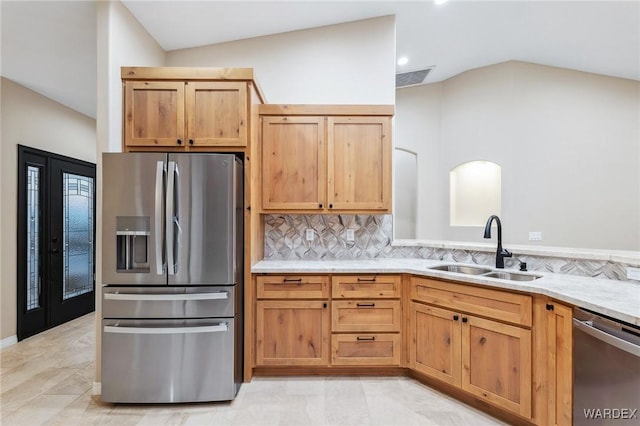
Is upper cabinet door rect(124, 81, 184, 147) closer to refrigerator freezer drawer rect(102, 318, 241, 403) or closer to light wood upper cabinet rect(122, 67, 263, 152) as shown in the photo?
light wood upper cabinet rect(122, 67, 263, 152)

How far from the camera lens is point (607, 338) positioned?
1.44 m

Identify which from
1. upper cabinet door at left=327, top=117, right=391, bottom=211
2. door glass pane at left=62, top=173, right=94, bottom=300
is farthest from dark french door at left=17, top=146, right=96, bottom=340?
upper cabinet door at left=327, top=117, right=391, bottom=211

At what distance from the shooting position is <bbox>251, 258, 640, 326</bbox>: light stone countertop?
150cm

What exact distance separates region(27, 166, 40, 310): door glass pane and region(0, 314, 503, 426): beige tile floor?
1237 millimetres

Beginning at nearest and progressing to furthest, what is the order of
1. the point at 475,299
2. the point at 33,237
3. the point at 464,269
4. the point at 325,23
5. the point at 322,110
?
1. the point at 475,299
2. the point at 464,269
3. the point at 322,110
4. the point at 325,23
5. the point at 33,237

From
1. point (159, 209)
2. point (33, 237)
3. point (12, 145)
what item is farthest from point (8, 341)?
point (159, 209)

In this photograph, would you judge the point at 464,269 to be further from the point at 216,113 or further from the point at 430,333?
the point at 216,113

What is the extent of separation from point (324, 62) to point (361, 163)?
1.18m

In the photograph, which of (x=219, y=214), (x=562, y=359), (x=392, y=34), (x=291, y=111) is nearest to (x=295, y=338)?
(x=219, y=214)

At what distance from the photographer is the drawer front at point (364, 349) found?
8.34 feet

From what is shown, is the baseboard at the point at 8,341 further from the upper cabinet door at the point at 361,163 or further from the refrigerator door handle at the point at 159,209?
the upper cabinet door at the point at 361,163

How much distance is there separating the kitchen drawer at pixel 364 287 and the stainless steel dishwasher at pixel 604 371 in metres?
1.19

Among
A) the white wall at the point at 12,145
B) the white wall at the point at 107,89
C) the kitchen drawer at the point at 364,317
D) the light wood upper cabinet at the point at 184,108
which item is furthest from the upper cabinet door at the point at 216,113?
the white wall at the point at 12,145

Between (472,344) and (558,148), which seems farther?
(558,148)
